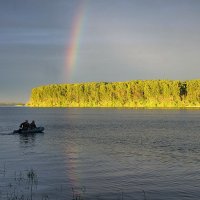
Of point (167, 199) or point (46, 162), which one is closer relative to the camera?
point (167, 199)

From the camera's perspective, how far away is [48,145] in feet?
173

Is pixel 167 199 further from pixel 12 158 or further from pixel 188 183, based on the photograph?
pixel 12 158

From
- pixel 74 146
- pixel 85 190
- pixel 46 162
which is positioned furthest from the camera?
pixel 74 146

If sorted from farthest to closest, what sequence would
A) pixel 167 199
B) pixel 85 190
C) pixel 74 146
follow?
pixel 74 146, pixel 85 190, pixel 167 199

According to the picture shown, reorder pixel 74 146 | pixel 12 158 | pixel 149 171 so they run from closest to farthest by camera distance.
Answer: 1. pixel 149 171
2. pixel 12 158
3. pixel 74 146

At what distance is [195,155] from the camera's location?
40906 millimetres

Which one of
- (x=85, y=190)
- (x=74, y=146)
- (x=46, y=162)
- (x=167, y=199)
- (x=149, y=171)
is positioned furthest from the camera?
(x=74, y=146)

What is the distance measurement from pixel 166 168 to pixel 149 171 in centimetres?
194

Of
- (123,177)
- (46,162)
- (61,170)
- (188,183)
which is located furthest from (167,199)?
(46,162)

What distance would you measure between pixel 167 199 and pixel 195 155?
18541mm

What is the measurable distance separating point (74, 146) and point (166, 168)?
20.0m

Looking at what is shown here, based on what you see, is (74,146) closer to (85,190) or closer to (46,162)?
(46,162)

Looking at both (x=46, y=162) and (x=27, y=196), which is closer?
(x=27, y=196)

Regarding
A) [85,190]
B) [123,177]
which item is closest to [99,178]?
[123,177]
